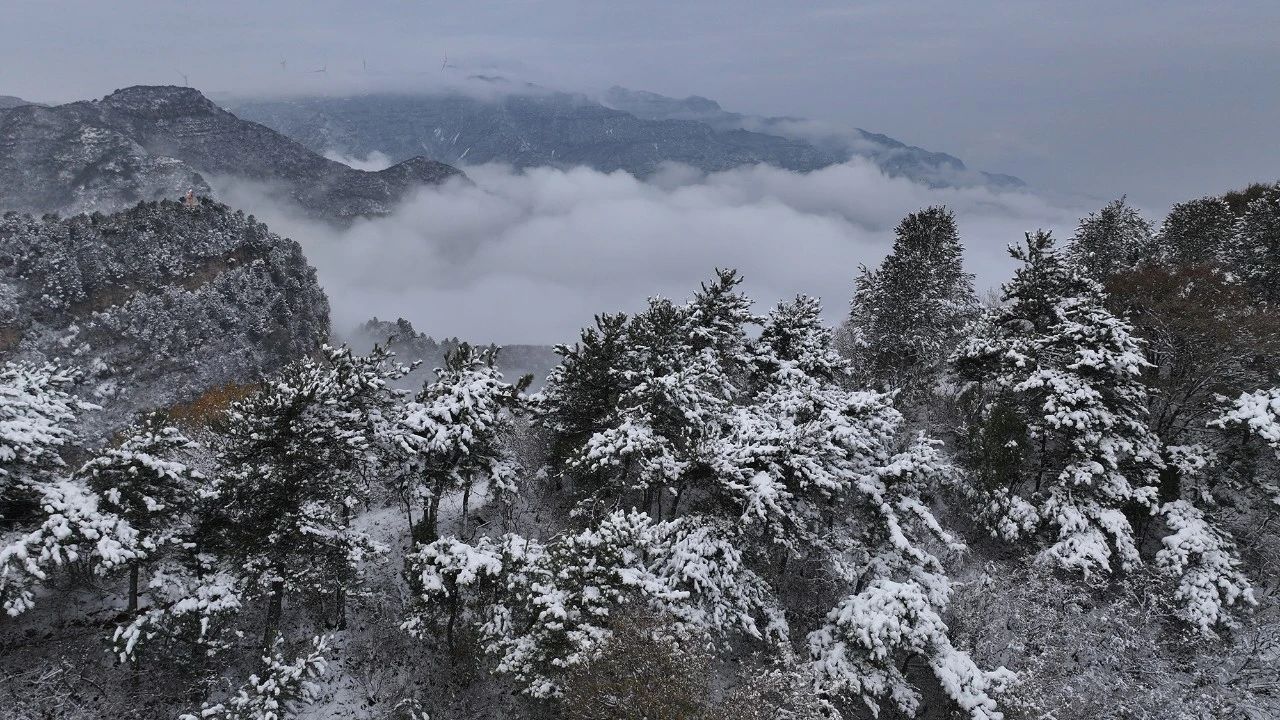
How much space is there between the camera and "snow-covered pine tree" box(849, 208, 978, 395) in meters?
30.1

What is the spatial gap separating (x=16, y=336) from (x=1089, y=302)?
132587 millimetres

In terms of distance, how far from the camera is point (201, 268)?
108 m

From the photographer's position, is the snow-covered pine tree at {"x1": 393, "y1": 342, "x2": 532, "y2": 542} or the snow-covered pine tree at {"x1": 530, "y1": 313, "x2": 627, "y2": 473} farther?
the snow-covered pine tree at {"x1": 530, "y1": 313, "x2": 627, "y2": 473}

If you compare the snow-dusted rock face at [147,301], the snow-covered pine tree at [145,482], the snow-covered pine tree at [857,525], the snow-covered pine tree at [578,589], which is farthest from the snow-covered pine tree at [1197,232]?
the snow-dusted rock face at [147,301]

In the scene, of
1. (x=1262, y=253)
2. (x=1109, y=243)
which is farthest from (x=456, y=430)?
(x=1109, y=243)

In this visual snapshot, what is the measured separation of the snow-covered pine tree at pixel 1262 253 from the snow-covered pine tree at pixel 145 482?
145ft

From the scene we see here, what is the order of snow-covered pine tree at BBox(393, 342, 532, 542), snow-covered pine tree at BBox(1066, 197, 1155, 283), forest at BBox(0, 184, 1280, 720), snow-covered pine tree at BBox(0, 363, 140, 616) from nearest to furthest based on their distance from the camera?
snow-covered pine tree at BBox(0, 363, 140, 616)
forest at BBox(0, 184, 1280, 720)
snow-covered pine tree at BBox(393, 342, 532, 542)
snow-covered pine tree at BBox(1066, 197, 1155, 283)

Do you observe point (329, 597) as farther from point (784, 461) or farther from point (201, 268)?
point (201, 268)

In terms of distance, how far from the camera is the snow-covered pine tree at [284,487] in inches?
563

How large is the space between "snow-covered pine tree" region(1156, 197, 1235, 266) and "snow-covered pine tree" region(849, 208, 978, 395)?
546 inches

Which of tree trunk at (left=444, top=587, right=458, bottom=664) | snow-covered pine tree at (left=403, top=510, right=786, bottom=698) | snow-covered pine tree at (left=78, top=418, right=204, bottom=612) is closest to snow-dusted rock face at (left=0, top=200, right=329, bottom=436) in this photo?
snow-covered pine tree at (left=78, top=418, right=204, bottom=612)

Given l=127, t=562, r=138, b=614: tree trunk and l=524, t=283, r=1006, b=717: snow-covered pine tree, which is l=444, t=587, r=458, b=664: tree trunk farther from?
l=127, t=562, r=138, b=614: tree trunk

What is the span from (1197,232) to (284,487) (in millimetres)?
54201

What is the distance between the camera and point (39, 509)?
13273mm
